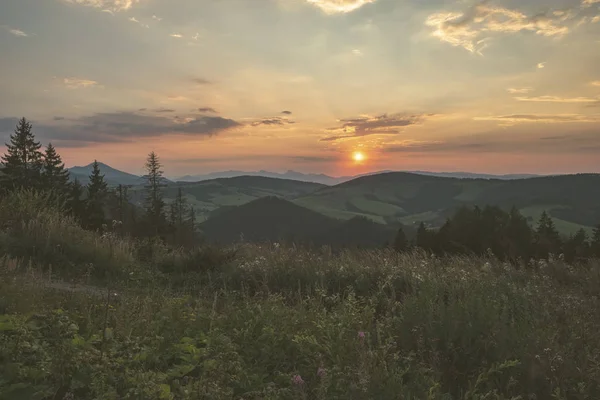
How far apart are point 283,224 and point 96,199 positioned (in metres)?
84.0

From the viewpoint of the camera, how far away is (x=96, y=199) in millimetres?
47344

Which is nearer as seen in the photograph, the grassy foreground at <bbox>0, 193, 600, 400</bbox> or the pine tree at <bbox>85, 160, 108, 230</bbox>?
the grassy foreground at <bbox>0, 193, 600, 400</bbox>

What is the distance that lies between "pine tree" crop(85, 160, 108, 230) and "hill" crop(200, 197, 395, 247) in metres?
52.9

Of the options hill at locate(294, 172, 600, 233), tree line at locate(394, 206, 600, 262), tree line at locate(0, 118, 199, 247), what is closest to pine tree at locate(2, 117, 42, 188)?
tree line at locate(0, 118, 199, 247)

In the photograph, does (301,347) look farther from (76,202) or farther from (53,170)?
(53,170)

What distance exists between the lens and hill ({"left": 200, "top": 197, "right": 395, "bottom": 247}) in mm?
105500

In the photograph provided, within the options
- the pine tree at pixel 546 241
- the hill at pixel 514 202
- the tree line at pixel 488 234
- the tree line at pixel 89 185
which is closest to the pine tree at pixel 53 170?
the tree line at pixel 89 185

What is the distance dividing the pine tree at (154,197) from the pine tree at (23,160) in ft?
40.4

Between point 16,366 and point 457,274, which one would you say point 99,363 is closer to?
point 16,366

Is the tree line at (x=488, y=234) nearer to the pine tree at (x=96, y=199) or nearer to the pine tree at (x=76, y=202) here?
the pine tree at (x=96, y=199)

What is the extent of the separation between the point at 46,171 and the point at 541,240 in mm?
57180

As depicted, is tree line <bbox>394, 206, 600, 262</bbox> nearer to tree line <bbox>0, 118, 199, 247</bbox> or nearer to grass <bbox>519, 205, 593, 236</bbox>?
tree line <bbox>0, 118, 199, 247</bbox>

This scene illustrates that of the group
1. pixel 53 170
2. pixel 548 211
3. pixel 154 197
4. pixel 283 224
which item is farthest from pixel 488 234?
pixel 548 211

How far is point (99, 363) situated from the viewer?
3234mm
